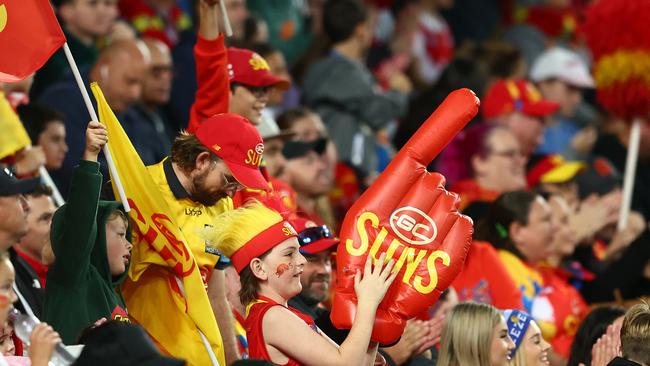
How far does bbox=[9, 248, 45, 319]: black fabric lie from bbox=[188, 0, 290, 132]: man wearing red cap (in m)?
0.95

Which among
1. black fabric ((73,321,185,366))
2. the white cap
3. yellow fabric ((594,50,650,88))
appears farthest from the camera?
the white cap

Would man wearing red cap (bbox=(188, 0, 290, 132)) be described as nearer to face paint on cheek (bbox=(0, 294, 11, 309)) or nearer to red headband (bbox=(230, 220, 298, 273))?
red headband (bbox=(230, 220, 298, 273))

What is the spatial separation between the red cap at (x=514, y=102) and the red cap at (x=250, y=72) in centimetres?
357

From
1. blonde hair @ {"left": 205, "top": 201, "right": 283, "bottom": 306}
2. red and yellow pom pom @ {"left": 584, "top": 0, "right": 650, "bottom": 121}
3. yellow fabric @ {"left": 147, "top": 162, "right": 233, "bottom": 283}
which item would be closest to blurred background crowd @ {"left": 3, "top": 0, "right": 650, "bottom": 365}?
red and yellow pom pom @ {"left": 584, "top": 0, "right": 650, "bottom": 121}

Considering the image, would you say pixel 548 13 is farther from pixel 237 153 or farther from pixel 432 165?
pixel 237 153

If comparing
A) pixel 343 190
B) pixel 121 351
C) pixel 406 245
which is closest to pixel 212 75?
pixel 406 245

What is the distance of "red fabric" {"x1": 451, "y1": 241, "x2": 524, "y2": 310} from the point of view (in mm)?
7301

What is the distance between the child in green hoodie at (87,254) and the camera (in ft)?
16.1

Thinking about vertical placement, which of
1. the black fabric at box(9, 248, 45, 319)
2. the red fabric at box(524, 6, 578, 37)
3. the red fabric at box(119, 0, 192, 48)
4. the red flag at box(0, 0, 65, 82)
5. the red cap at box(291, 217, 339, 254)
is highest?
the red flag at box(0, 0, 65, 82)

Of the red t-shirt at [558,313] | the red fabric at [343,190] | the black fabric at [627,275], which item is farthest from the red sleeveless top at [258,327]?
the red fabric at [343,190]

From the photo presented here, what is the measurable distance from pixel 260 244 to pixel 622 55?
477cm

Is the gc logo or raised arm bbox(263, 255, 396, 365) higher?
the gc logo

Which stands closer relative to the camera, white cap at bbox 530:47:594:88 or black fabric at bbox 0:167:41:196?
black fabric at bbox 0:167:41:196

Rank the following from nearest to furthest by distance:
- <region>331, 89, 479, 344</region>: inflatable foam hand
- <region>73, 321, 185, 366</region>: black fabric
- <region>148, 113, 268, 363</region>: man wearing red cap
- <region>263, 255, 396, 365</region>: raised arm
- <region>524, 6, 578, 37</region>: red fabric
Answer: <region>73, 321, 185, 366</region>: black fabric < <region>263, 255, 396, 365</region>: raised arm < <region>331, 89, 479, 344</region>: inflatable foam hand < <region>148, 113, 268, 363</region>: man wearing red cap < <region>524, 6, 578, 37</region>: red fabric
